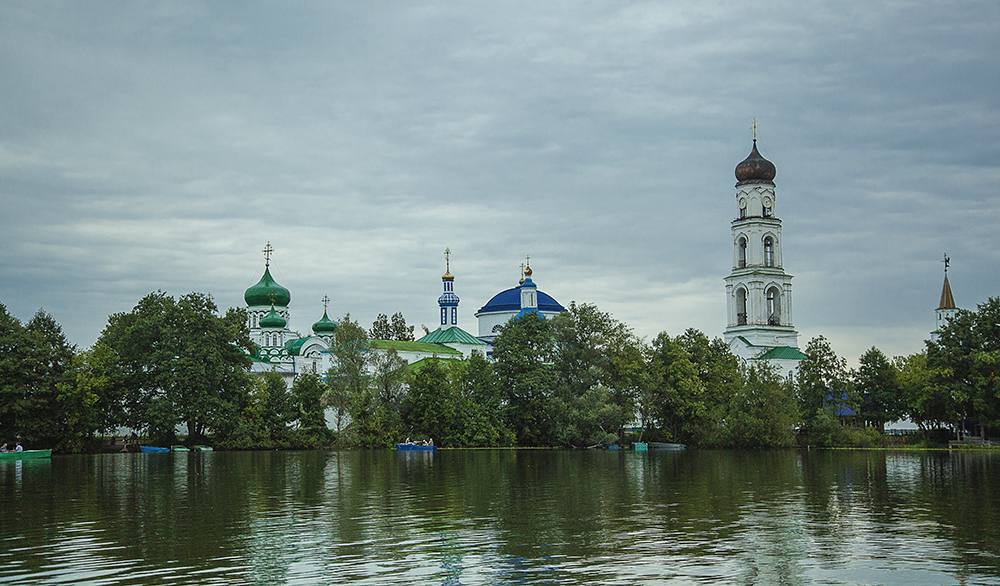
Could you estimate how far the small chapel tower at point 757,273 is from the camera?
340 feet

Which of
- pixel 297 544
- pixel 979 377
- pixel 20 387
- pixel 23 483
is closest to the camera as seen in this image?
pixel 297 544

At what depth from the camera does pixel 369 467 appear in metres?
44.5

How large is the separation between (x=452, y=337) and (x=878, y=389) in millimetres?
45802

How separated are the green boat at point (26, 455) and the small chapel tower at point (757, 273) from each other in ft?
228

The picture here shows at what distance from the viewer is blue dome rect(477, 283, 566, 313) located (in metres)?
112

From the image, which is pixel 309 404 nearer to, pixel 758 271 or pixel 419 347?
pixel 419 347

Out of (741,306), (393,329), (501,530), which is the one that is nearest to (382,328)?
(393,329)

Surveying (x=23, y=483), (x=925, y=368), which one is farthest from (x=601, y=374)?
(x=23, y=483)

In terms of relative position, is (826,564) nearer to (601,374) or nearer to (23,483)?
(23,483)

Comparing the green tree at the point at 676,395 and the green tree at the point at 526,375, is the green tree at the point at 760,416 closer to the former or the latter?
the green tree at the point at 676,395

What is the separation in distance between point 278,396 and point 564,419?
2148 cm

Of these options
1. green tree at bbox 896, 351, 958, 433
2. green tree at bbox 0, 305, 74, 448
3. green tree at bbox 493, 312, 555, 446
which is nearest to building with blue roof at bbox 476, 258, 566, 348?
green tree at bbox 493, 312, 555, 446

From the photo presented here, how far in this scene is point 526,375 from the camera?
247 feet

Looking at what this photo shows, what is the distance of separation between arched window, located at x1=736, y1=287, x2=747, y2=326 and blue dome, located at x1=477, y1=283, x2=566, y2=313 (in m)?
19.6
